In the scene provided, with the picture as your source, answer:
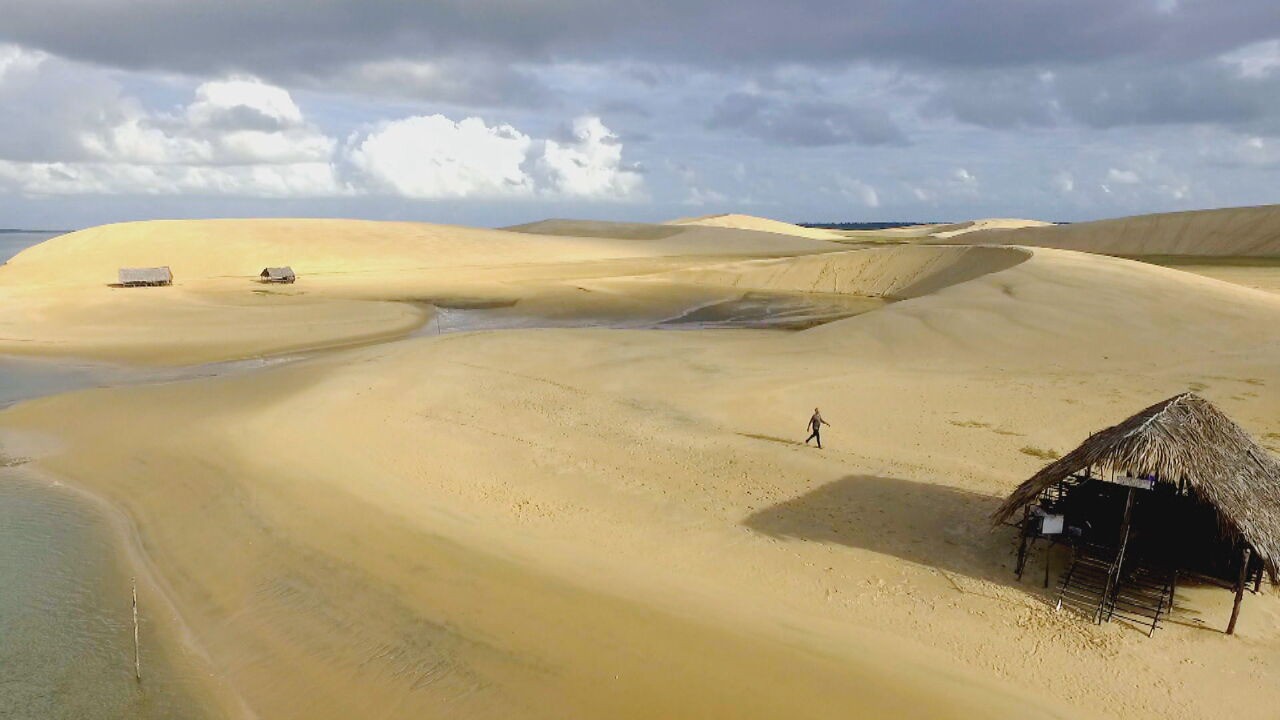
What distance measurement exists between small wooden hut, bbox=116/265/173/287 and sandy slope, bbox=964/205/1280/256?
73705 mm

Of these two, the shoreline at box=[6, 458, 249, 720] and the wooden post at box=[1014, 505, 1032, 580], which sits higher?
the wooden post at box=[1014, 505, 1032, 580]

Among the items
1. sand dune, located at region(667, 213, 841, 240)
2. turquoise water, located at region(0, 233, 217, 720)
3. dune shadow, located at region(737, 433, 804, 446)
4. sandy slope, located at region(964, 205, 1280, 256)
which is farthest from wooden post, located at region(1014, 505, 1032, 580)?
sand dune, located at region(667, 213, 841, 240)

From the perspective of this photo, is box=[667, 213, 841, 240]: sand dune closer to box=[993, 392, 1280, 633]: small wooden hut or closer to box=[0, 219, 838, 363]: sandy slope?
box=[0, 219, 838, 363]: sandy slope

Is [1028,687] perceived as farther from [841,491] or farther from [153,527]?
[153,527]

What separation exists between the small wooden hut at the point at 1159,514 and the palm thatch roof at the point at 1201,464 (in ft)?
0.05

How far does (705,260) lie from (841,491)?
206 ft

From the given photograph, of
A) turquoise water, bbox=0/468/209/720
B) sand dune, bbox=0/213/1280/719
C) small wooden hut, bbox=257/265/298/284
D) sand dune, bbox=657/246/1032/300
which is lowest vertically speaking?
turquoise water, bbox=0/468/209/720

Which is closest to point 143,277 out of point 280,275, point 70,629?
point 280,275

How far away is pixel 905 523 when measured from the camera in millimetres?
12875

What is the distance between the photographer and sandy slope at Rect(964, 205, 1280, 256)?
2484 inches

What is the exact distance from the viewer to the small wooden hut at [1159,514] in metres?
9.95

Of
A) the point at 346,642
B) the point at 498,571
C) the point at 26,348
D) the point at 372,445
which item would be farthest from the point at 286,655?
the point at 26,348

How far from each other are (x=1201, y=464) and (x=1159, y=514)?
6.34 feet

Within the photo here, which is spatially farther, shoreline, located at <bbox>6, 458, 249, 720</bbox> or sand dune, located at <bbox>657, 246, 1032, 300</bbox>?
sand dune, located at <bbox>657, 246, 1032, 300</bbox>
